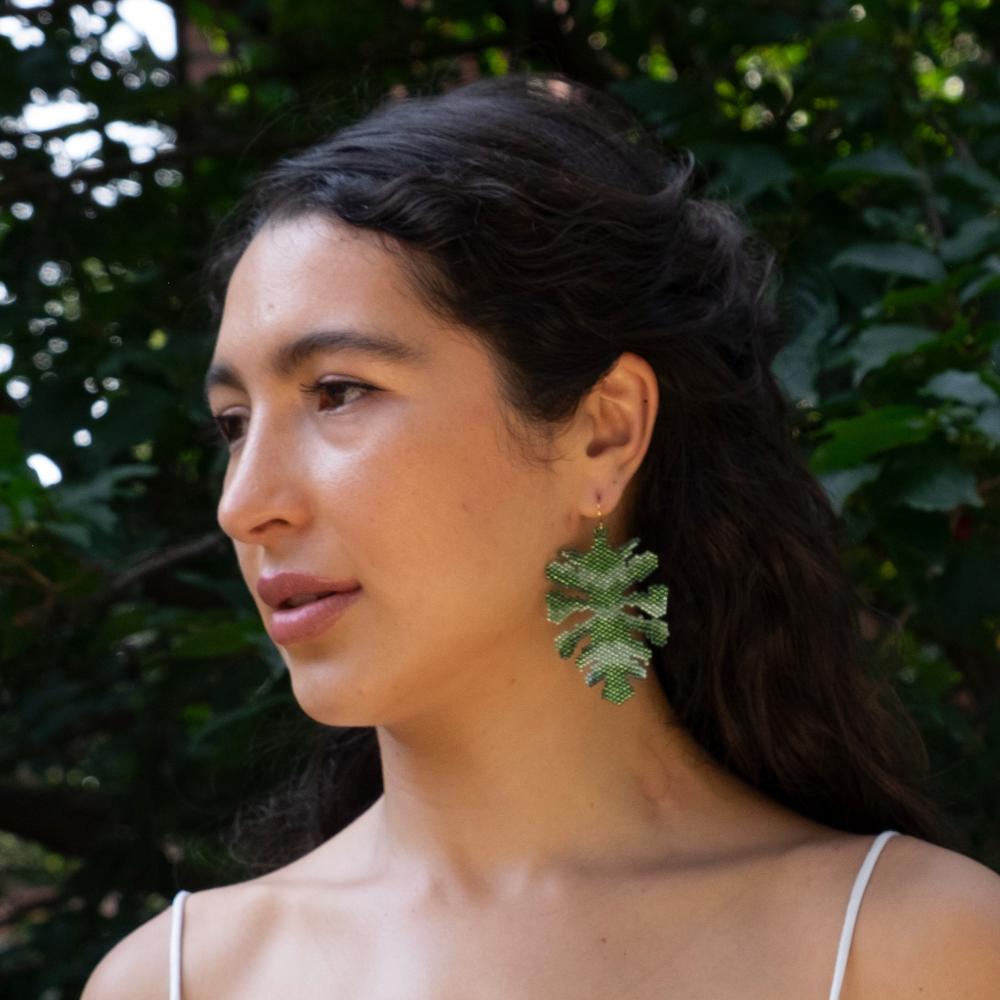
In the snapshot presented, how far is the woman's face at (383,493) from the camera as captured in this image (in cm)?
182

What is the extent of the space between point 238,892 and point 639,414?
801mm

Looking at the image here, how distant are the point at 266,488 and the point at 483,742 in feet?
1.29

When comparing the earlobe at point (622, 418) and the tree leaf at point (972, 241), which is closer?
the earlobe at point (622, 418)

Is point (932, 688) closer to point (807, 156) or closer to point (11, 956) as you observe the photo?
point (807, 156)

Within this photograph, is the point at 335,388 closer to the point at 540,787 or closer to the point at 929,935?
the point at 540,787

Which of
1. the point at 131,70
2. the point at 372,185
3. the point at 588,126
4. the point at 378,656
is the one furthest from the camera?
the point at 131,70

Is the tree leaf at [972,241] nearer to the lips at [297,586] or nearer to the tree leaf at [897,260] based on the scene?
the tree leaf at [897,260]

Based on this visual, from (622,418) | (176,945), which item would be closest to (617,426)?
(622,418)

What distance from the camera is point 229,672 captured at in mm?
2688

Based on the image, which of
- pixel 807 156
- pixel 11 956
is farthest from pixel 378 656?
pixel 11 956

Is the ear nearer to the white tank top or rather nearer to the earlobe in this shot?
the earlobe

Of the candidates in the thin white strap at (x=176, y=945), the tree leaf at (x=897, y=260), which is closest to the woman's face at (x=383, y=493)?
the thin white strap at (x=176, y=945)

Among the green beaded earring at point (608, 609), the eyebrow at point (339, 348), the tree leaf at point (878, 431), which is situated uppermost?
the eyebrow at point (339, 348)

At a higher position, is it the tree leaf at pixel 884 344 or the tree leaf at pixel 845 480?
the tree leaf at pixel 884 344
